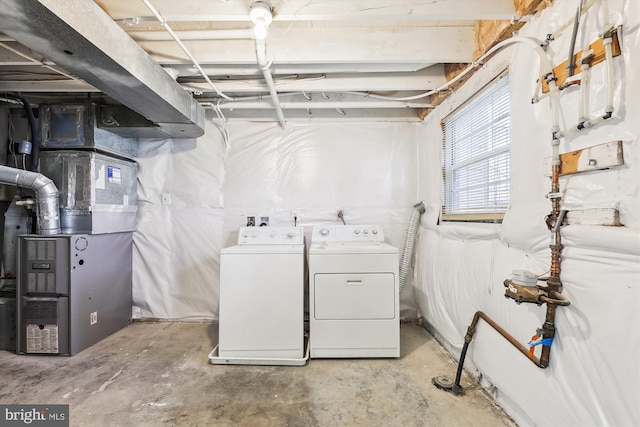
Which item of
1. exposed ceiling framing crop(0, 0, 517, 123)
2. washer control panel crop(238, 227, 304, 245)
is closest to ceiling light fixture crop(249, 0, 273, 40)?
exposed ceiling framing crop(0, 0, 517, 123)

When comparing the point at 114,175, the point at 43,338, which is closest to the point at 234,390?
the point at 43,338

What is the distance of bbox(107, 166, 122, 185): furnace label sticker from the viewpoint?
2477mm

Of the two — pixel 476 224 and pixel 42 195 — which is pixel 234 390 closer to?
pixel 476 224

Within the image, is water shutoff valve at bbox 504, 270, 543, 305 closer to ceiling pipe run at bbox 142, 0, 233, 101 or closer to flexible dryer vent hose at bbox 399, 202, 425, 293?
flexible dryer vent hose at bbox 399, 202, 425, 293

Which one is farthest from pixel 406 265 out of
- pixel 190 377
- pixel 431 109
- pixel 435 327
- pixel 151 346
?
pixel 151 346

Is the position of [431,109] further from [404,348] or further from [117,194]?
[117,194]

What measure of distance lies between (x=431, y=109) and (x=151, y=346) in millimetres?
3300

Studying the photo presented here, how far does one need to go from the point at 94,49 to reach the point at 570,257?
237cm

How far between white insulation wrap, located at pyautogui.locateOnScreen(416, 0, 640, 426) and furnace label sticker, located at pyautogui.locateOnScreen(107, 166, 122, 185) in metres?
3.06

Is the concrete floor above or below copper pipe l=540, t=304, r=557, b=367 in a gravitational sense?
below

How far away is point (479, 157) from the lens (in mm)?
1879

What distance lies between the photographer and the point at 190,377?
186 cm

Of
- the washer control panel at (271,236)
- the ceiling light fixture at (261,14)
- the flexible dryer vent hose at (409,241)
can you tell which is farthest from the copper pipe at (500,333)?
the ceiling light fixture at (261,14)

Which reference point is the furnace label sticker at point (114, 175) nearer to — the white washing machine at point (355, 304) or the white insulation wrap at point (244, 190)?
the white insulation wrap at point (244, 190)
